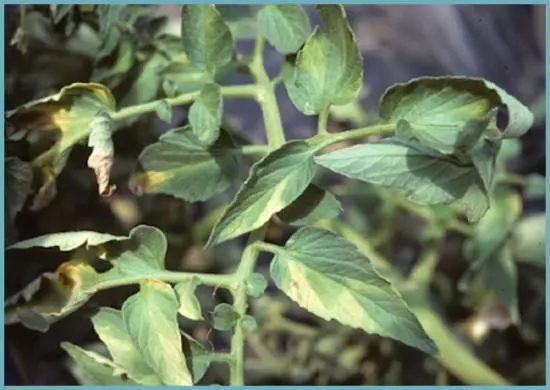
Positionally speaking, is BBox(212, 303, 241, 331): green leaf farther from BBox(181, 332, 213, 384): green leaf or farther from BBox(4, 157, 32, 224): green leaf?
BBox(4, 157, 32, 224): green leaf

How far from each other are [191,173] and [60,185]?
12cm

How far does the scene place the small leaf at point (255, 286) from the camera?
365 millimetres

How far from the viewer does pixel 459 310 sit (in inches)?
28.3

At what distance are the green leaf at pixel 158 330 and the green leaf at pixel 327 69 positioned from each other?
9 centimetres

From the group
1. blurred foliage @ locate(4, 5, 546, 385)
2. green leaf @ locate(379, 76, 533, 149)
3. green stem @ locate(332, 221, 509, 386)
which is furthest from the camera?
green stem @ locate(332, 221, 509, 386)

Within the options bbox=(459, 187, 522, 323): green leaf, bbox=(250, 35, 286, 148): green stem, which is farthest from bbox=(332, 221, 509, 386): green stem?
bbox=(250, 35, 286, 148): green stem

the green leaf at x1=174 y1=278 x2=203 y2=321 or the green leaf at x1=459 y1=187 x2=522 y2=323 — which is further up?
the green leaf at x1=174 y1=278 x2=203 y2=321

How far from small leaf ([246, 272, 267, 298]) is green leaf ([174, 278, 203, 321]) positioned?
0.02 m

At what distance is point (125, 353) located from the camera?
39cm

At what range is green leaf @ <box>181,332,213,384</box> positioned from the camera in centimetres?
37

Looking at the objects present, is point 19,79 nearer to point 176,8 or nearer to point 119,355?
point 119,355

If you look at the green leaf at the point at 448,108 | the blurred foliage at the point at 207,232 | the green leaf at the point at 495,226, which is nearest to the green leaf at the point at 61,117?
the blurred foliage at the point at 207,232

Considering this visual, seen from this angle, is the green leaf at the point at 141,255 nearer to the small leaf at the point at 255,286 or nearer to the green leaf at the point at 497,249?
the small leaf at the point at 255,286

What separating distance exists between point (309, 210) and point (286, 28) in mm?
88
